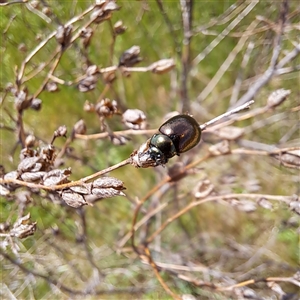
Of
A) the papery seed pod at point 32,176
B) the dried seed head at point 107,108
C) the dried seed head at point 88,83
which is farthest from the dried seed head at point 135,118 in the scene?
the papery seed pod at point 32,176

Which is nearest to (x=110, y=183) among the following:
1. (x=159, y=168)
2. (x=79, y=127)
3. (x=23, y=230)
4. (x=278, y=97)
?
(x=23, y=230)

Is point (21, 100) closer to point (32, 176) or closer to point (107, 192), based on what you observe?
point (32, 176)

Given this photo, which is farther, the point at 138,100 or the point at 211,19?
the point at 138,100

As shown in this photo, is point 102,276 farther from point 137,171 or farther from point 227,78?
point 227,78

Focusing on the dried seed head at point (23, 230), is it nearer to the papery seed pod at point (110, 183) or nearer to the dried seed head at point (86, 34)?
the papery seed pod at point (110, 183)

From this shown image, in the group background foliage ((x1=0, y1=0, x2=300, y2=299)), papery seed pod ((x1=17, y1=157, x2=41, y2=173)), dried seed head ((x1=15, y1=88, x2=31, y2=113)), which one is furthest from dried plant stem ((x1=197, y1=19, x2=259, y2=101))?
papery seed pod ((x1=17, y1=157, x2=41, y2=173))

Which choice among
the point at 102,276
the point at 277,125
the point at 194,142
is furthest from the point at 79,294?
the point at 277,125
